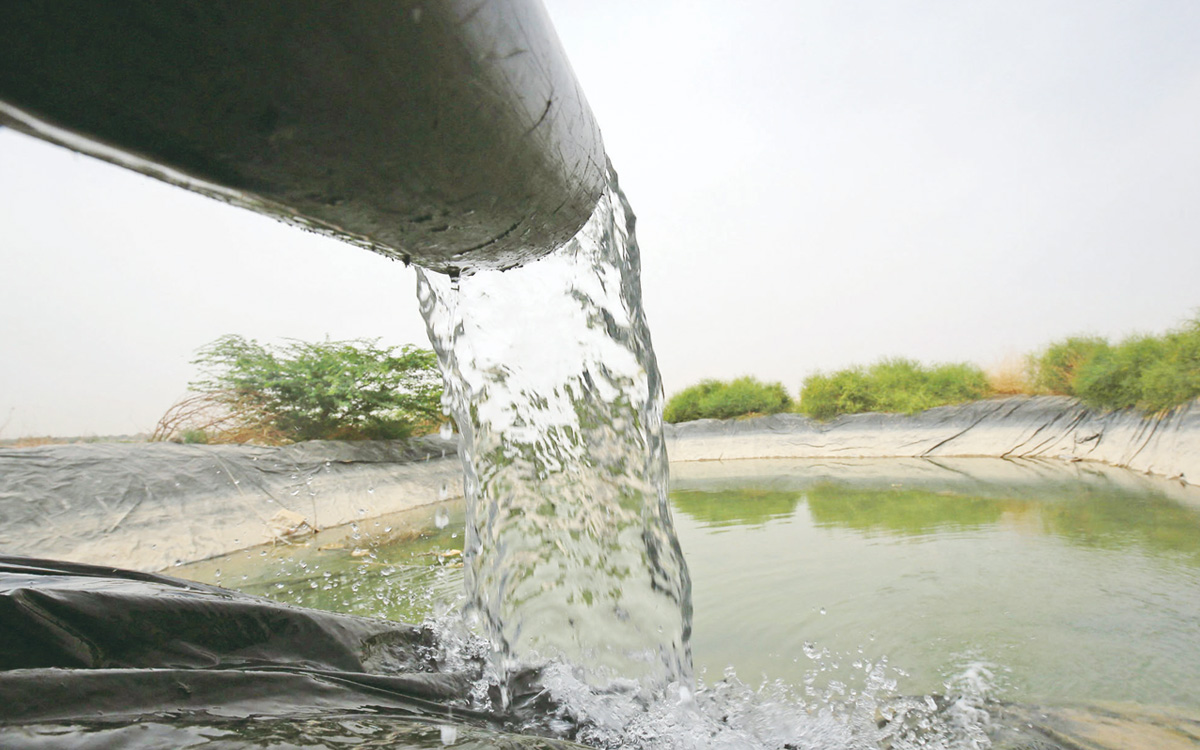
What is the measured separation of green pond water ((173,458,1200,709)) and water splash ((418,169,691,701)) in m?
0.54

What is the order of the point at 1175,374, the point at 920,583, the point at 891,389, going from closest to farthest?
the point at 920,583
the point at 1175,374
the point at 891,389

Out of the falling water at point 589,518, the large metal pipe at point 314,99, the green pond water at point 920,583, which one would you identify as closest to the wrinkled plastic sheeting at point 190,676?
the falling water at point 589,518

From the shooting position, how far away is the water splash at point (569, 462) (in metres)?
1.43

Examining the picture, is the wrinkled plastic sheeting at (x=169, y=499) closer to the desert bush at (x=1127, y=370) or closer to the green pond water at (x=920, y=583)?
the green pond water at (x=920, y=583)

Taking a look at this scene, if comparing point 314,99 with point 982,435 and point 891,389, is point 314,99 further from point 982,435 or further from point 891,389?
point 891,389

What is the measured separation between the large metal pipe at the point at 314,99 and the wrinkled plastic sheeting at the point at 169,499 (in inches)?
112

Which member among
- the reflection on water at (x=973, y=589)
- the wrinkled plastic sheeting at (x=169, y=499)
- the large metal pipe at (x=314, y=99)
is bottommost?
the reflection on water at (x=973, y=589)

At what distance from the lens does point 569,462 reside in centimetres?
165

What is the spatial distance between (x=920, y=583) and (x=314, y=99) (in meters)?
2.97

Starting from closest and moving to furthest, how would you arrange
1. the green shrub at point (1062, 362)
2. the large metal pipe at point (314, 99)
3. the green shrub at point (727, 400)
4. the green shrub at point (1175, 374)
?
the large metal pipe at point (314, 99)
the green shrub at point (1175, 374)
the green shrub at point (1062, 362)
the green shrub at point (727, 400)

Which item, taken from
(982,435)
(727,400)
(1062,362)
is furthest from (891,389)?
(727,400)

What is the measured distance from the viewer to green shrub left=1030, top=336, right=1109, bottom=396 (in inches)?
396

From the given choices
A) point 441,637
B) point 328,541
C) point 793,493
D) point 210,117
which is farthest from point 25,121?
point 793,493

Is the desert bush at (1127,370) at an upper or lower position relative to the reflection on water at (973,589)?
upper
